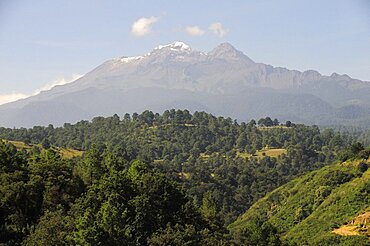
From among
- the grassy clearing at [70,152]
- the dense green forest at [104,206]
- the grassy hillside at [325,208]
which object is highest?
the dense green forest at [104,206]

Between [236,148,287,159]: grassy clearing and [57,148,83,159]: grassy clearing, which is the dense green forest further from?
[236,148,287,159]: grassy clearing

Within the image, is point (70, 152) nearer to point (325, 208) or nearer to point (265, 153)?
point (325, 208)

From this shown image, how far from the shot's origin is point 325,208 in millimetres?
43344

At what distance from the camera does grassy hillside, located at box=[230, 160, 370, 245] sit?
36.9 metres

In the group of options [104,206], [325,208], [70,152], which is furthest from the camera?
[70,152]

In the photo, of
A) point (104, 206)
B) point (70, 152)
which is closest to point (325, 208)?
point (104, 206)

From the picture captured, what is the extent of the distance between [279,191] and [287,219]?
11687 mm

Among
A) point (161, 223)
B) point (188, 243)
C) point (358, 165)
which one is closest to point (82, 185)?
point (161, 223)

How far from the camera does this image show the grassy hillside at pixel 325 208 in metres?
36.9

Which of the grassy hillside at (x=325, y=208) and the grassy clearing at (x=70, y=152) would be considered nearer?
the grassy hillside at (x=325, y=208)

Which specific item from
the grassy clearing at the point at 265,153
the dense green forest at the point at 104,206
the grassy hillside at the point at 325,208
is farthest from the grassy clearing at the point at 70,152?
the grassy clearing at the point at 265,153

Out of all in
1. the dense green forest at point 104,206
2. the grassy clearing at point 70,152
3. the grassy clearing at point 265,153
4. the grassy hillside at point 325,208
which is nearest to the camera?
the dense green forest at point 104,206

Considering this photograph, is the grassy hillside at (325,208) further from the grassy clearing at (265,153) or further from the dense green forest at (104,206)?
the grassy clearing at (265,153)

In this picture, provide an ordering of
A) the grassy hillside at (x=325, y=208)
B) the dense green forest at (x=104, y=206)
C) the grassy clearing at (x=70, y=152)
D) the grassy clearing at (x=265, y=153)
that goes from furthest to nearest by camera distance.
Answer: the grassy clearing at (x=265, y=153) → the grassy clearing at (x=70, y=152) → the grassy hillside at (x=325, y=208) → the dense green forest at (x=104, y=206)
